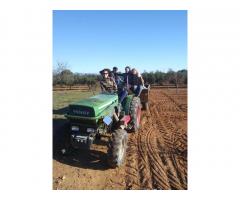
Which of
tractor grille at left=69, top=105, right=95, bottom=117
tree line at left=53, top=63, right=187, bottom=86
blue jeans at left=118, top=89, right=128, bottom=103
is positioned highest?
tree line at left=53, top=63, right=187, bottom=86

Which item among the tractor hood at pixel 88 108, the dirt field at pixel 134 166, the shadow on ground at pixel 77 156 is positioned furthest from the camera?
the shadow on ground at pixel 77 156

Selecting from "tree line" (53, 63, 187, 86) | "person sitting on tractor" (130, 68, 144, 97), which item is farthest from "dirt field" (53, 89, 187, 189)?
"tree line" (53, 63, 187, 86)

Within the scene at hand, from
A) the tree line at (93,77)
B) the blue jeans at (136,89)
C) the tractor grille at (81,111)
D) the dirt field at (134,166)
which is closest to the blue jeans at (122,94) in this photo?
the blue jeans at (136,89)

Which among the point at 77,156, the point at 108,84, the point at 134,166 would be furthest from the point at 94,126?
the point at 108,84

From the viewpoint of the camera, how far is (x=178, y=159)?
6195 mm

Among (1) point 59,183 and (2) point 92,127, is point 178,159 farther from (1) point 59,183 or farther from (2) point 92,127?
(1) point 59,183

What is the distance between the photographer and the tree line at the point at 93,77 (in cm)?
2809

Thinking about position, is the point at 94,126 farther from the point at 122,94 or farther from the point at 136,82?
the point at 136,82

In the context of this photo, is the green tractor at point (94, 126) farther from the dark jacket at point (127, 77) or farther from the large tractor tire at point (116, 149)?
the dark jacket at point (127, 77)

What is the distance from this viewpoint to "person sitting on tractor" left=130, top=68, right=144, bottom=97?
8.57m

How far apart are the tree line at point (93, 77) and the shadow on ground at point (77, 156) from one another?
65.2ft

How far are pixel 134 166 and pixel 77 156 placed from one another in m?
1.40

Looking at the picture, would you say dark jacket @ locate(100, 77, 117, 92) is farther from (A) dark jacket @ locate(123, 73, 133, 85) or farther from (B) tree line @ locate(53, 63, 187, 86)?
(B) tree line @ locate(53, 63, 187, 86)
